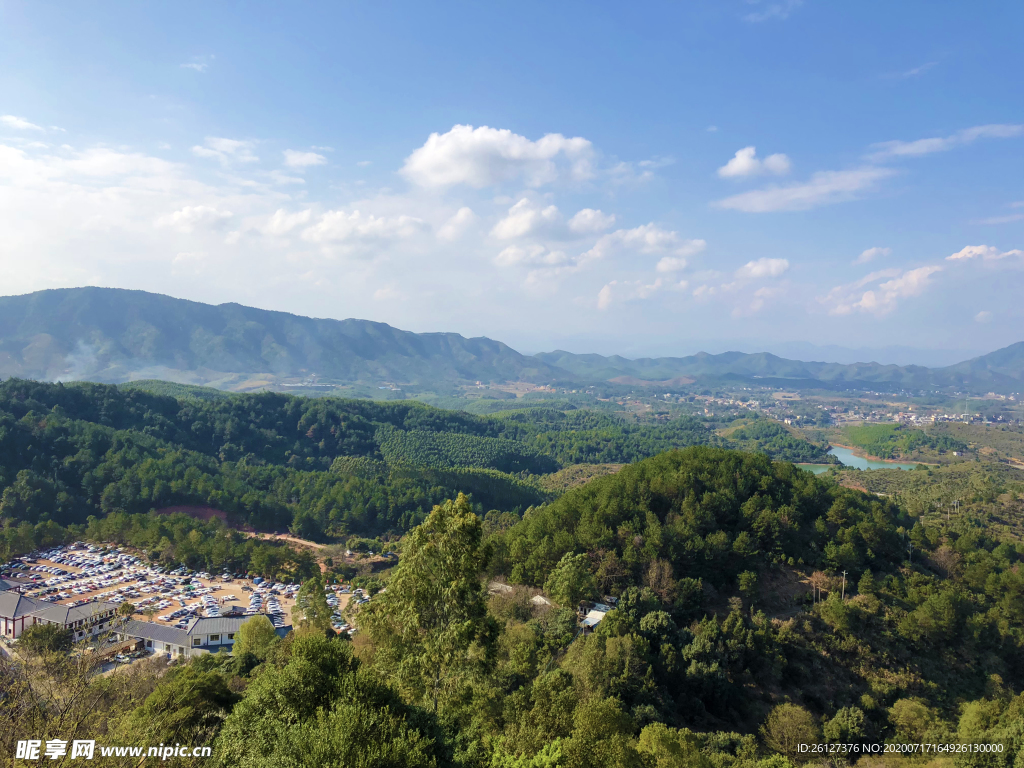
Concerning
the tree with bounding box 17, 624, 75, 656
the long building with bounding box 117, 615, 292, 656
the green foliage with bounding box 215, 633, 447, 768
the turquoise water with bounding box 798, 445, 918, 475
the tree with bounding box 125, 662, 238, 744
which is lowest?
the turquoise water with bounding box 798, 445, 918, 475

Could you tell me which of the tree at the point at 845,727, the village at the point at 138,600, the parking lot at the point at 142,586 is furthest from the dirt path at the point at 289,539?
the tree at the point at 845,727

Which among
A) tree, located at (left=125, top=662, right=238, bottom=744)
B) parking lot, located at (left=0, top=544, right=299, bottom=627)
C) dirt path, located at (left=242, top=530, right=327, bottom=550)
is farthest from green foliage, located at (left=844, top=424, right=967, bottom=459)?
tree, located at (left=125, top=662, right=238, bottom=744)

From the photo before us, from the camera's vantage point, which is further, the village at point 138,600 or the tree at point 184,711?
the village at point 138,600

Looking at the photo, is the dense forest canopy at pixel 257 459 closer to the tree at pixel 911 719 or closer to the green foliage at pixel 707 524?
the green foliage at pixel 707 524

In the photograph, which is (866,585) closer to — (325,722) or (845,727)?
(845,727)

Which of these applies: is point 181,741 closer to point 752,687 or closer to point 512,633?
point 512,633

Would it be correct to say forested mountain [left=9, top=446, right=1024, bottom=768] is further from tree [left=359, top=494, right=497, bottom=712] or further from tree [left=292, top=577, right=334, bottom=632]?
tree [left=292, top=577, right=334, bottom=632]
